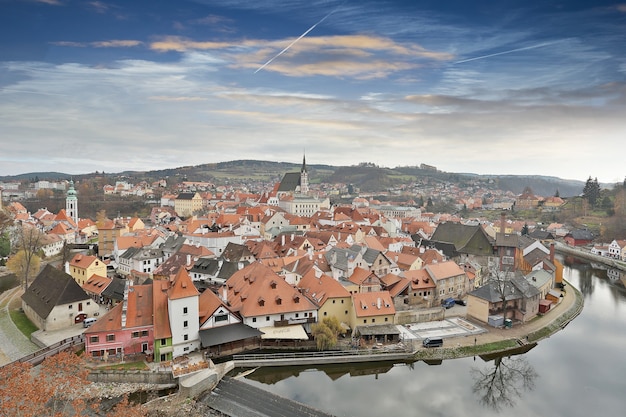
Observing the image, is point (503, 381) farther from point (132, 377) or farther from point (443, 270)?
point (132, 377)


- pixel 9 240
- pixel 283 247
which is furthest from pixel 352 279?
pixel 9 240

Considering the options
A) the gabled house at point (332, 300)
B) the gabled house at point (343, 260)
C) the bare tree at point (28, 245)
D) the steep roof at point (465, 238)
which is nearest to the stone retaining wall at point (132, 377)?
the gabled house at point (332, 300)

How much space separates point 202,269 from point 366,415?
70.1ft

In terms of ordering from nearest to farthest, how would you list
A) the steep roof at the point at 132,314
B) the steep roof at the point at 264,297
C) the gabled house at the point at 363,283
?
the steep roof at the point at 132,314
the steep roof at the point at 264,297
the gabled house at the point at 363,283

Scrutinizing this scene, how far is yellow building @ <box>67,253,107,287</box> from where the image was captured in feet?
122

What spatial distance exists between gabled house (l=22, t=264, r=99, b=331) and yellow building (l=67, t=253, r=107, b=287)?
6.13m

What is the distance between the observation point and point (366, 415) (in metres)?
20.5

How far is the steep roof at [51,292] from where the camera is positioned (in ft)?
92.6

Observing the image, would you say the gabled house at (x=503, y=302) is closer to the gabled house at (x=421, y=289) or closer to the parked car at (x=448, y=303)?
the parked car at (x=448, y=303)

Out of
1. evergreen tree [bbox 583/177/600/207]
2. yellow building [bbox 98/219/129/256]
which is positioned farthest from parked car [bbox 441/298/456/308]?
evergreen tree [bbox 583/177/600/207]

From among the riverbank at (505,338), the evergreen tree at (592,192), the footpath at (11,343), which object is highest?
the evergreen tree at (592,192)

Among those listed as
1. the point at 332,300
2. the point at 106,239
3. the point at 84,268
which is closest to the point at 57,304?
the point at 84,268

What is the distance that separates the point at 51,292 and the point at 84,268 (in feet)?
26.7

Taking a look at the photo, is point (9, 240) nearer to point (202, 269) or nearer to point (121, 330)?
point (202, 269)
